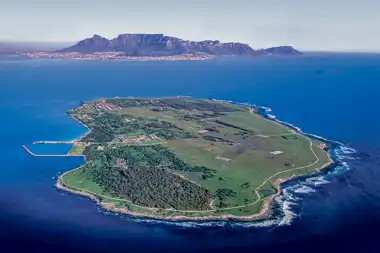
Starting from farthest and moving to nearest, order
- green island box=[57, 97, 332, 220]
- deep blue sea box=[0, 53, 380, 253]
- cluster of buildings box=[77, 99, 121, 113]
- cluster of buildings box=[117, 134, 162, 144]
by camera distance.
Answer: cluster of buildings box=[77, 99, 121, 113], cluster of buildings box=[117, 134, 162, 144], green island box=[57, 97, 332, 220], deep blue sea box=[0, 53, 380, 253]

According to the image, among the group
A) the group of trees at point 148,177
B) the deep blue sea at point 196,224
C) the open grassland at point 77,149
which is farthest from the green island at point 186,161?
the deep blue sea at point 196,224

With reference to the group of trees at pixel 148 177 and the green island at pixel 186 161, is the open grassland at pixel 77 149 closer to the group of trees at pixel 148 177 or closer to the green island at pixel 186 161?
the green island at pixel 186 161

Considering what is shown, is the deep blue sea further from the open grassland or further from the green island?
the green island

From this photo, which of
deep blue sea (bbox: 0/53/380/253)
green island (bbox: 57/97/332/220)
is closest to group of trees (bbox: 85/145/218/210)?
green island (bbox: 57/97/332/220)

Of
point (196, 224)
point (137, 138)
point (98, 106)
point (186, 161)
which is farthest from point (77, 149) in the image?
point (98, 106)

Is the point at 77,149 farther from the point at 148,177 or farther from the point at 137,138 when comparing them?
the point at 148,177
